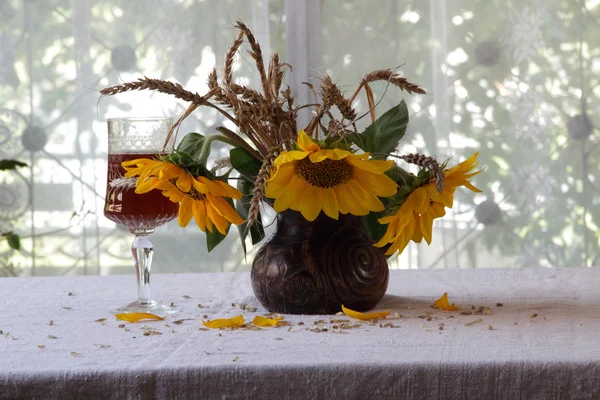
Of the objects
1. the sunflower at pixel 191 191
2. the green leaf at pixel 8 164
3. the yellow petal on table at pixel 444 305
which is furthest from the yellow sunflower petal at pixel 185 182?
the green leaf at pixel 8 164

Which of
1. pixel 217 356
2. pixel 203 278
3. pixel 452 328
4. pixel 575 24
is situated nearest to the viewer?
pixel 217 356

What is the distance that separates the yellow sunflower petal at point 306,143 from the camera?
0.89 meters

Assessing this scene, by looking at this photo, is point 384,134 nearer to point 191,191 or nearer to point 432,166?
point 432,166

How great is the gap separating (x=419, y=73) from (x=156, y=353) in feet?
6.05

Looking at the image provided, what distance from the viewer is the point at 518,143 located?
8.13ft

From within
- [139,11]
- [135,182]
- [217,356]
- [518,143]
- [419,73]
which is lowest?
[217,356]

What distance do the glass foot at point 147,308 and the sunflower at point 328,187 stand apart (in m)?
0.25

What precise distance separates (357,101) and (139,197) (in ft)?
4.97

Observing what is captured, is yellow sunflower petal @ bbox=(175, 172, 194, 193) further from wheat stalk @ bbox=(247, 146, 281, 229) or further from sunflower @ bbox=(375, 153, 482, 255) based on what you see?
sunflower @ bbox=(375, 153, 482, 255)

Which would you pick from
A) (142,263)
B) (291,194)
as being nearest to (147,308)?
(142,263)

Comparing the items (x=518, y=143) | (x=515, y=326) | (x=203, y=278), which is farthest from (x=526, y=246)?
(x=515, y=326)

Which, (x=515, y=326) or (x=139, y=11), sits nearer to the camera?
(x=515, y=326)

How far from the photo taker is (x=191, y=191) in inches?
38.0

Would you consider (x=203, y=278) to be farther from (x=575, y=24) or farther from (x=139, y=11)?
(x=575, y=24)
